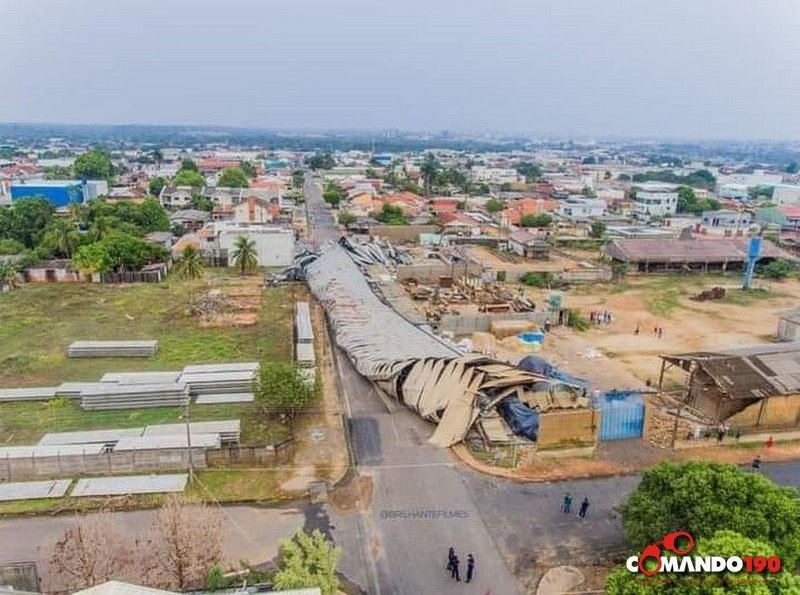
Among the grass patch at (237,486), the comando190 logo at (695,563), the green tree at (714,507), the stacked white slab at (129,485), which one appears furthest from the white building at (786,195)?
the stacked white slab at (129,485)

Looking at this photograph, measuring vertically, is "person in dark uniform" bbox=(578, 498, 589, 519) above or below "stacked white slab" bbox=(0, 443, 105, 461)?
below

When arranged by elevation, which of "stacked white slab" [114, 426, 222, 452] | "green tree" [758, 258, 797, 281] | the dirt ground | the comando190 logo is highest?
the comando190 logo

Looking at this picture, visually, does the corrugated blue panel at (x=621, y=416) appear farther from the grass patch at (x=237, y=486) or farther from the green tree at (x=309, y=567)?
the green tree at (x=309, y=567)

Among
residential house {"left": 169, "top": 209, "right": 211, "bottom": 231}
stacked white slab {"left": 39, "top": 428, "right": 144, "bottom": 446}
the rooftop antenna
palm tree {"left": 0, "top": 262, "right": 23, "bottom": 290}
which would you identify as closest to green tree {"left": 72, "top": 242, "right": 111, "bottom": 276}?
palm tree {"left": 0, "top": 262, "right": 23, "bottom": 290}

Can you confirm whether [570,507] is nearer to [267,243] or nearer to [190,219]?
[267,243]

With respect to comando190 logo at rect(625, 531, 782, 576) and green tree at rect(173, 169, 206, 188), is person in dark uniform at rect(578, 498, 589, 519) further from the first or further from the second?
green tree at rect(173, 169, 206, 188)

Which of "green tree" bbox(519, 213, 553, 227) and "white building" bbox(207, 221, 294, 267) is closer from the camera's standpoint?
"white building" bbox(207, 221, 294, 267)
